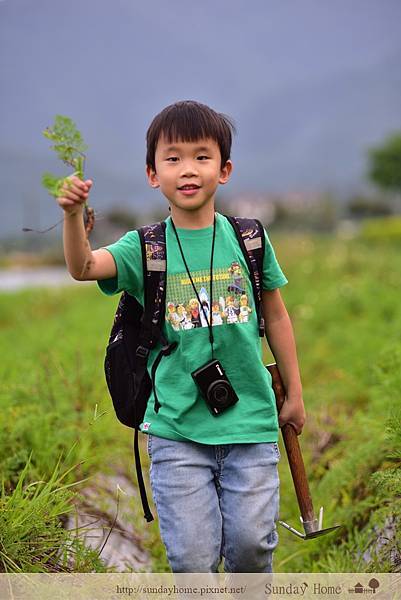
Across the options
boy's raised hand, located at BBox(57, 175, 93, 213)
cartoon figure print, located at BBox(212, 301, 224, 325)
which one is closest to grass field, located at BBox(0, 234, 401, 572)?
cartoon figure print, located at BBox(212, 301, 224, 325)

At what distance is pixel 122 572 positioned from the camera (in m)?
3.22

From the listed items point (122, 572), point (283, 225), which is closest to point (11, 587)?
point (122, 572)

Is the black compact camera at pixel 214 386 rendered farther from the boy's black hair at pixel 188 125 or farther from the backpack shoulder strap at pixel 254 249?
the boy's black hair at pixel 188 125

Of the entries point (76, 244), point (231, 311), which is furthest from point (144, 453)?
point (76, 244)

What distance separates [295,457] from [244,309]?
0.66 m

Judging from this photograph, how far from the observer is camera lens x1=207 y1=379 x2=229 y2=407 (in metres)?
2.66

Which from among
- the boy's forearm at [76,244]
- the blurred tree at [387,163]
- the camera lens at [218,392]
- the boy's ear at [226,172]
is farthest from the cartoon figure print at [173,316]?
the blurred tree at [387,163]

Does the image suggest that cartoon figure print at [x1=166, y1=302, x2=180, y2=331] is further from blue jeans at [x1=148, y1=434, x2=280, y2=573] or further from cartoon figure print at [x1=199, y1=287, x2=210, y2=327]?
blue jeans at [x1=148, y1=434, x2=280, y2=573]

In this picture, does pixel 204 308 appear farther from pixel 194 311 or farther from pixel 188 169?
pixel 188 169

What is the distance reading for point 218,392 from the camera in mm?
2670

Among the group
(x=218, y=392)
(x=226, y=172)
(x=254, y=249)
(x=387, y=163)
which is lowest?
(x=218, y=392)

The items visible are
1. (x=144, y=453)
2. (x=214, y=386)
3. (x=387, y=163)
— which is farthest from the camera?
(x=387, y=163)

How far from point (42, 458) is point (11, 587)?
1.09 m

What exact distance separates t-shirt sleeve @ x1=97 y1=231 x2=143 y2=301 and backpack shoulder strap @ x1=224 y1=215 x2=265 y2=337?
1.23 feet
